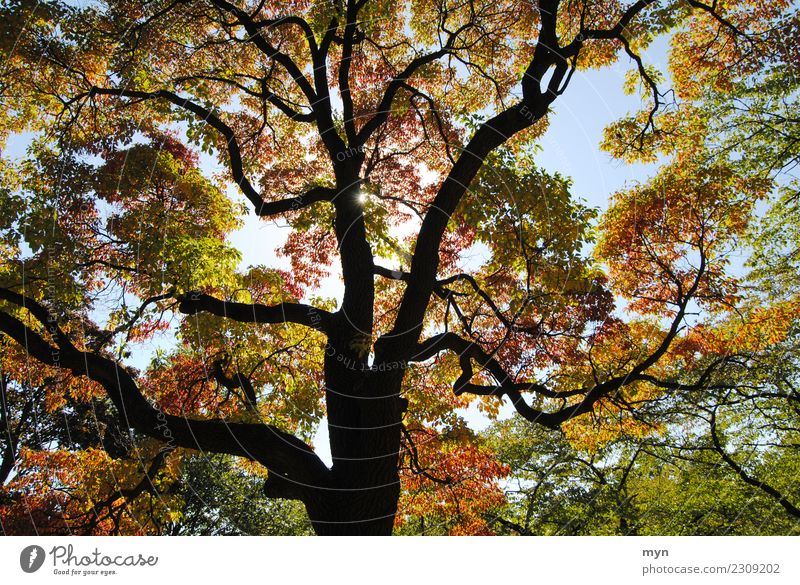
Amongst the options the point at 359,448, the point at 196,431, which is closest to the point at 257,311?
the point at 196,431

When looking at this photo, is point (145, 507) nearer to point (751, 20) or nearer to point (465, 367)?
point (465, 367)

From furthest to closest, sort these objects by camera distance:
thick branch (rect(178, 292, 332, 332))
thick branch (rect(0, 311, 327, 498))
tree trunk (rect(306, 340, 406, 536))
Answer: thick branch (rect(178, 292, 332, 332))
thick branch (rect(0, 311, 327, 498))
tree trunk (rect(306, 340, 406, 536))

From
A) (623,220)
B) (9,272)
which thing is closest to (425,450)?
(623,220)

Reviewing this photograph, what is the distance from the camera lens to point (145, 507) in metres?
10.7

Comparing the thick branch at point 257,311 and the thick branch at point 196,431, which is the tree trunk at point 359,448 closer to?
the thick branch at point 196,431

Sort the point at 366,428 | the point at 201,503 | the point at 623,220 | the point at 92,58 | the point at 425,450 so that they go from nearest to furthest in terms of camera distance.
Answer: the point at 366,428
the point at 92,58
the point at 623,220
the point at 425,450
the point at 201,503

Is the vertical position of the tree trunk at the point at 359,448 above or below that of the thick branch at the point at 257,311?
below

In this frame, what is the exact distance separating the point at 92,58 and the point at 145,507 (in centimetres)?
869

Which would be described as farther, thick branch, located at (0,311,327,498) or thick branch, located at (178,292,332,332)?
thick branch, located at (178,292,332,332)

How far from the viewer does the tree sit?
23.5 ft

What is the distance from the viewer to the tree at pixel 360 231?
7156mm

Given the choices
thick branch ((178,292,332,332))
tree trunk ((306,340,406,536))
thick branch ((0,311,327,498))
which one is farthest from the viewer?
thick branch ((178,292,332,332))

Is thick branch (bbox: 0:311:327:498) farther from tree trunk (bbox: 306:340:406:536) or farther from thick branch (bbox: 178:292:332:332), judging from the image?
thick branch (bbox: 178:292:332:332)

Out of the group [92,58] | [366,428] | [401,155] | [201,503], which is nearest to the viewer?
[366,428]
